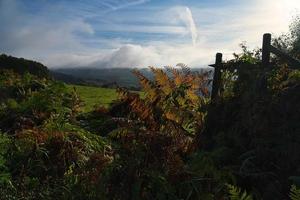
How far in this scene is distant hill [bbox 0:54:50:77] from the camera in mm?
32312

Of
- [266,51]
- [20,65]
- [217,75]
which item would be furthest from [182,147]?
[20,65]

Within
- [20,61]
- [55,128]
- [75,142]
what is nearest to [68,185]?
[75,142]

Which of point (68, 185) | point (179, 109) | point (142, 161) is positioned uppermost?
point (179, 109)

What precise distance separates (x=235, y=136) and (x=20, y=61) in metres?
27.7

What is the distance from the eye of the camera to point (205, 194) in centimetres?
527

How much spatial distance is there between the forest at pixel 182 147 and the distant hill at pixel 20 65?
21958 mm

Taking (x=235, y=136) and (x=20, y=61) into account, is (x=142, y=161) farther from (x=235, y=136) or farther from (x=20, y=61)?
(x=20, y=61)

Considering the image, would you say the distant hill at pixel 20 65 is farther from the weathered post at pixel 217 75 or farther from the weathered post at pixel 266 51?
the weathered post at pixel 266 51

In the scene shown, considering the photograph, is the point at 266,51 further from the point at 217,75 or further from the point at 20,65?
the point at 20,65

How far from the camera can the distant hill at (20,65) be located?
32312 mm

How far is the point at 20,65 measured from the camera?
3331cm

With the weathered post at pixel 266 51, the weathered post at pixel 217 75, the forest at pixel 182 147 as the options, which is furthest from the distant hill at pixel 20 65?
the weathered post at pixel 266 51

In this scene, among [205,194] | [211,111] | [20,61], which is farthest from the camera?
[20,61]

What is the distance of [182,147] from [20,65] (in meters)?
28.5
